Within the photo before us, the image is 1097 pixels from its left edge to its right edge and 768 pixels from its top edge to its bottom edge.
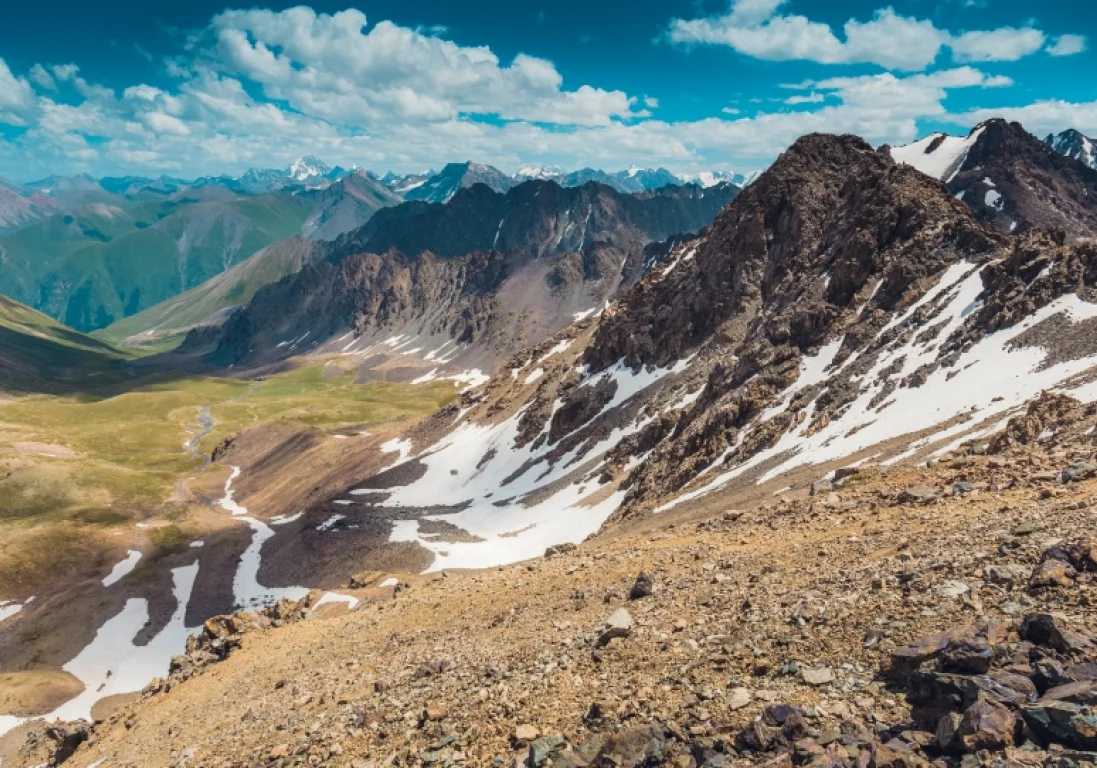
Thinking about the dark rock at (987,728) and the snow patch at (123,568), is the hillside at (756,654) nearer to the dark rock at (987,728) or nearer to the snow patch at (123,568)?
the dark rock at (987,728)

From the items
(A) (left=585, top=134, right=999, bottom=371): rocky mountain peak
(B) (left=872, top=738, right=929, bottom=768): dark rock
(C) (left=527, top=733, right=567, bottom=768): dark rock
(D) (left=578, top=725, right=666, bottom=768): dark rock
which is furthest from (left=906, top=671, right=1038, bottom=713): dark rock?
(A) (left=585, top=134, right=999, bottom=371): rocky mountain peak

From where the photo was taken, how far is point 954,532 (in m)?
20.0

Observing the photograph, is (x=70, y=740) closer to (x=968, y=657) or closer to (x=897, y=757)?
(x=897, y=757)

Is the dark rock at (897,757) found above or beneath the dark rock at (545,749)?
above

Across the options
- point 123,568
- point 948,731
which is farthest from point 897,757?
point 123,568

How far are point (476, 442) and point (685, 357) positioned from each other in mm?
48638

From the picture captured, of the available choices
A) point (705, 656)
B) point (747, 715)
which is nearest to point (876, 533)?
point (705, 656)

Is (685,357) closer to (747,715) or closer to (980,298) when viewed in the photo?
(980,298)

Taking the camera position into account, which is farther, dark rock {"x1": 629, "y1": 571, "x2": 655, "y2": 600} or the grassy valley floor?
the grassy valley floor

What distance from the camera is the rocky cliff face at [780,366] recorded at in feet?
170

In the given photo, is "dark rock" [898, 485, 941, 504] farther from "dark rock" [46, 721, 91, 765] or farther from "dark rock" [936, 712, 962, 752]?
"dark rock" [46, 721, 91, 765]

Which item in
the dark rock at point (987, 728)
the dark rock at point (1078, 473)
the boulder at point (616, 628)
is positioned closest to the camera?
the dark rock at point (987, 728)

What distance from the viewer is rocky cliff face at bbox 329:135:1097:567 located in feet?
170

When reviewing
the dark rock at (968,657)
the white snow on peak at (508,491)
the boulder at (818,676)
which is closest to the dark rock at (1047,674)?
the dark rock at (968,657)
